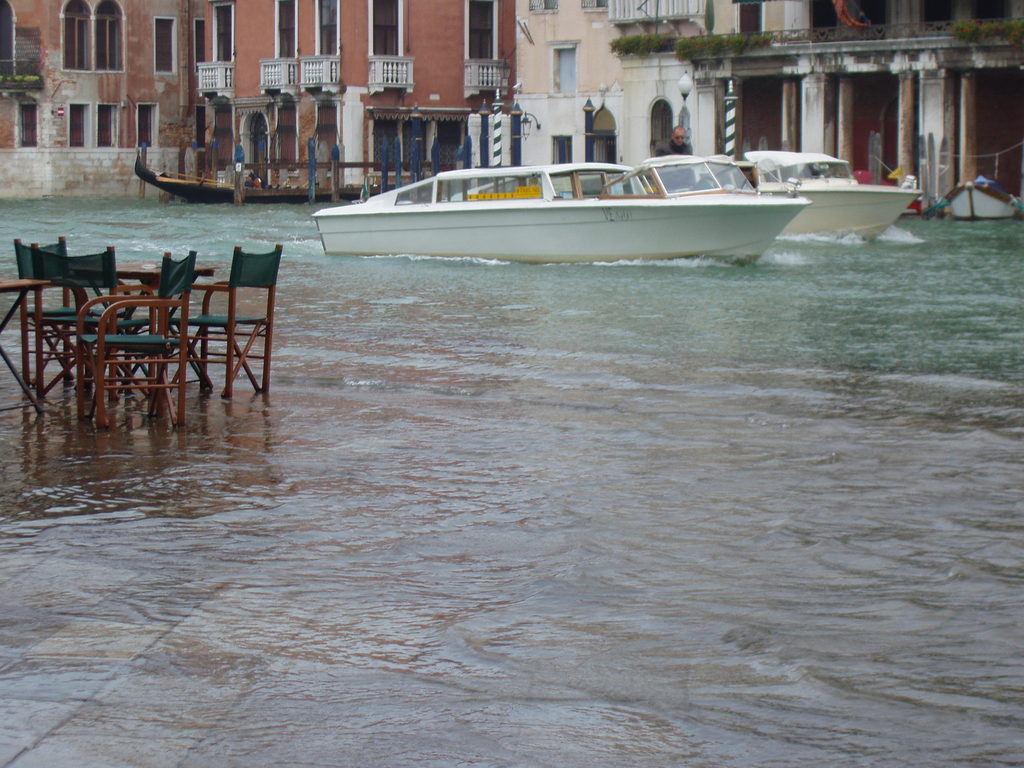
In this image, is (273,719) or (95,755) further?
(273,719)

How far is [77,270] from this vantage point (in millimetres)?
8914

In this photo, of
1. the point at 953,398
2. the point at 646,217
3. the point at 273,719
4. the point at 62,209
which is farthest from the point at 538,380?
the point at 62,209

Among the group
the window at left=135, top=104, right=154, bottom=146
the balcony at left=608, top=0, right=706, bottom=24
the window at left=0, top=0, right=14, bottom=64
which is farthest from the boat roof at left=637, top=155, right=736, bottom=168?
the window at left=0, top=0, right=14, bottom=64

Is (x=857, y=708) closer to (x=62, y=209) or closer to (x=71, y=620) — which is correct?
(x=71, y=620)

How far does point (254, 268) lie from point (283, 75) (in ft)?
136

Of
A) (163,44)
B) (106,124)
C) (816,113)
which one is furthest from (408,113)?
(816,113)

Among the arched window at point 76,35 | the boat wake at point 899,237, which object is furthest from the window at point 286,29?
the boat wake at point 899,237

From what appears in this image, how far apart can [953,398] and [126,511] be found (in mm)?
5182

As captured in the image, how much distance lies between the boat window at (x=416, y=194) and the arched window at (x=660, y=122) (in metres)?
19.6

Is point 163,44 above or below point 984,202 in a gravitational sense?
above

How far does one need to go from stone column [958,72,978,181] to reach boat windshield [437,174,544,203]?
16.5 metres

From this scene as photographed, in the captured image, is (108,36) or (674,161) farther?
(108,36)

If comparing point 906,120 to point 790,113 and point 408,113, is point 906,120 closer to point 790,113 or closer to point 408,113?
point 790,113

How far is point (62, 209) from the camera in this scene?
148 ft
